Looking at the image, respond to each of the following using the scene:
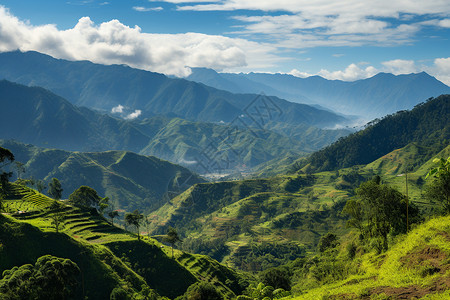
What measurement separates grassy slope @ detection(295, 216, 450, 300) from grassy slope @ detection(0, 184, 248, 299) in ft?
249

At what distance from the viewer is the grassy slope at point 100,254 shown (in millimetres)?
89125

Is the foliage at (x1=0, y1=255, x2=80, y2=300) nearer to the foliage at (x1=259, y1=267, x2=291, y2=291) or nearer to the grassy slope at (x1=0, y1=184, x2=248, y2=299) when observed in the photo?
the grassy slope at (x1=0, y1=184, x2=248, y2=299)

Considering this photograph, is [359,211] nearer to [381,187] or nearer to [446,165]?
[381,187]

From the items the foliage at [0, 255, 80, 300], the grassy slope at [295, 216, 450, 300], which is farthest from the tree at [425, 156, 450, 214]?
the foliage at [0, 255, 80, 300]

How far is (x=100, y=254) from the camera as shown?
328ft

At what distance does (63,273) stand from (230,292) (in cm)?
7437

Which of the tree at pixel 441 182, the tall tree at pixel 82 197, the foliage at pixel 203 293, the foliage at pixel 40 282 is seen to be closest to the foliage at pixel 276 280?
the foliage at pixel 203 293

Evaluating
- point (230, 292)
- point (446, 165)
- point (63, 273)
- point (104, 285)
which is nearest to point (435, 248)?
point (446, 165)

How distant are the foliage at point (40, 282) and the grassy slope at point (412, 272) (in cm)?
4634

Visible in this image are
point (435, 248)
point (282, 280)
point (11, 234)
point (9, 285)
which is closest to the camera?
point (435, 248)

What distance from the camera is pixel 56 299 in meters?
55.9

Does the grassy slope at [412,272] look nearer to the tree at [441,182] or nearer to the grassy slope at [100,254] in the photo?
the tree at [441,182]

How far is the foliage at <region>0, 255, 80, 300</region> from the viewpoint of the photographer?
52969 mm

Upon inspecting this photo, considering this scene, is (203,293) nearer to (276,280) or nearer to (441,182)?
(276,280)
